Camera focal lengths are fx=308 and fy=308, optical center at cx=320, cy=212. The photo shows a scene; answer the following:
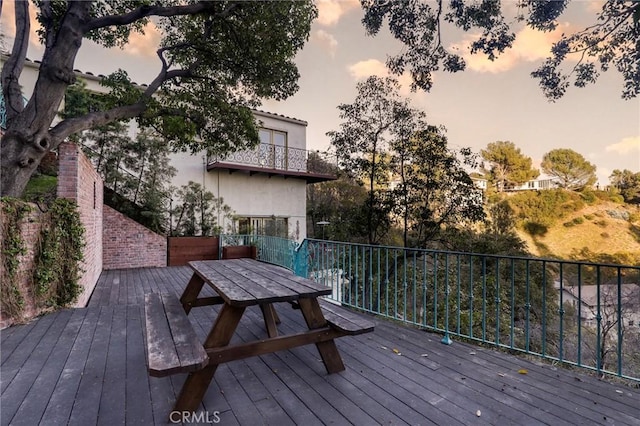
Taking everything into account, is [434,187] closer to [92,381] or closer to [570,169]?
[92,381]

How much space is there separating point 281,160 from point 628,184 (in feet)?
74.7

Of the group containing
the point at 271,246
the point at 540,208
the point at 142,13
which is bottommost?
the point at 271,246

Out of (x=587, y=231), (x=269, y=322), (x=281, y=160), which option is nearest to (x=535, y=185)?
(x=587, y=231)

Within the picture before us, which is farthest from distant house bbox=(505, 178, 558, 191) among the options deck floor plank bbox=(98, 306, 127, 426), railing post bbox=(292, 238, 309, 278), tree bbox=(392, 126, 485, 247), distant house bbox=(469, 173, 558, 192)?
deck floor plank bbox=(98, 306, 127, 426)

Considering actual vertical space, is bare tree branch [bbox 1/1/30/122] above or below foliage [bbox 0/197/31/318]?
above

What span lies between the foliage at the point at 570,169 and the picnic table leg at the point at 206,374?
27.5 m

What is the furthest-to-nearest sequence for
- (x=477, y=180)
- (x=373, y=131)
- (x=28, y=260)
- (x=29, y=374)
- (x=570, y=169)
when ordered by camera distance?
(x=570, y=169) < (x=477, y=180) < (x=373, y=131) < (x=28, y=260) < (x=29, y=374)

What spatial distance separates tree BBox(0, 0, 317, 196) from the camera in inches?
171

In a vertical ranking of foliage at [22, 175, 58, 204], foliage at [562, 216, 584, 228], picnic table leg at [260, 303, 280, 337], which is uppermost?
foliage at [22, 175, 58, 204]

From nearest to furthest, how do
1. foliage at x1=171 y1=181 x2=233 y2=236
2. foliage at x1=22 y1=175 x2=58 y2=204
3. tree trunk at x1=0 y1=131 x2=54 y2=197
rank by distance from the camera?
tree trunk at x1=0 y1=131 x2=54 y2=197 → foliage at x1=22 y1=175 x2=58 y2=204 → foliage at x1=171 y1=181 x2=233 y2=236

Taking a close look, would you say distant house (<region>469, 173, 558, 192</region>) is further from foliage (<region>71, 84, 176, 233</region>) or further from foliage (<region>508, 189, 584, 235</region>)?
foliage (<region>71, 84, 176, 233</region>)

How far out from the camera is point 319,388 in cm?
208

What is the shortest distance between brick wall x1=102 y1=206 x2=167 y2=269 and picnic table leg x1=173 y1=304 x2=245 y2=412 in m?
7.36

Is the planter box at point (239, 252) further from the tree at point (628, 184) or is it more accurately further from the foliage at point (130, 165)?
the tree at point (628, 184)
